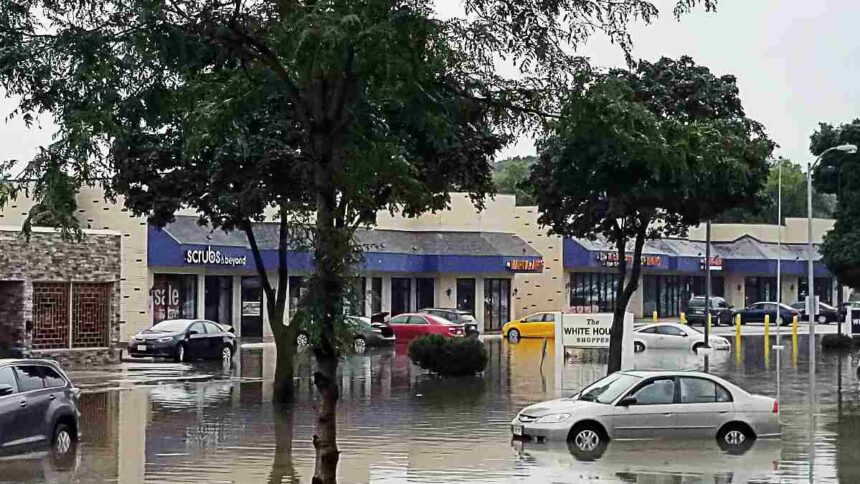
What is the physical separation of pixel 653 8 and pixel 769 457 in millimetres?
9428

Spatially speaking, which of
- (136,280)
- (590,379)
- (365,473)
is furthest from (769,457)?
(136,280)

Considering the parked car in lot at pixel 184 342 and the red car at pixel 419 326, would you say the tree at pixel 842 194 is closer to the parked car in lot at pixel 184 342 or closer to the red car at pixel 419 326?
the red car at pixel 419 326

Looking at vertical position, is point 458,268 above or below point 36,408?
A: above

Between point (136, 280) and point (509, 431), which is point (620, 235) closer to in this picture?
point (509, 431)

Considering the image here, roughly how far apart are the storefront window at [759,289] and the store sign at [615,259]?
537 inches

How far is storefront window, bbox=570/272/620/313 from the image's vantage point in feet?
252

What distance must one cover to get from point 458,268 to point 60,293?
95.9 ft

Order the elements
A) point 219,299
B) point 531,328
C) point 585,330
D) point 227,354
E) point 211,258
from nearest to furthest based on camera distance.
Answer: point 585,330 < point 227,354 < point 211,258 < point 219,299 < point 531,328

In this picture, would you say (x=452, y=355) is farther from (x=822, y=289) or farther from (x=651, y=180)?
(x=822, y=289)

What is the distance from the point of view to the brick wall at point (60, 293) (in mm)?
39031

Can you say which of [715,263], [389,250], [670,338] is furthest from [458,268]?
[715,263]

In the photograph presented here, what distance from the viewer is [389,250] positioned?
6462 centimetres

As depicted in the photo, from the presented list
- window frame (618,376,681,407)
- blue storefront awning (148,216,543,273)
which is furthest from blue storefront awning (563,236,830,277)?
window frame (618,376,681,407)

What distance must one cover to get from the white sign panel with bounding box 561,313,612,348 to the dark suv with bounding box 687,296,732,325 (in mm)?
42491
